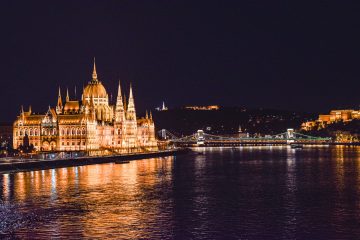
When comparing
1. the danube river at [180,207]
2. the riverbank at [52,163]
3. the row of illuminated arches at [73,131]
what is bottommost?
the danube river at [180,207]

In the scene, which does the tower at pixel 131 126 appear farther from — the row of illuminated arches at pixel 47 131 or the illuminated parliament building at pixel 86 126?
Answer: the row of illuminated arches at pixel 47 131

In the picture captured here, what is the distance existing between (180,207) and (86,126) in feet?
214

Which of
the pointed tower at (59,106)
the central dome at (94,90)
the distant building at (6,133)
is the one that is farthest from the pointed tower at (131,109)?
the distant building at (6,133)

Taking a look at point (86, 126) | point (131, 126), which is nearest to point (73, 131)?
point (86, 126)

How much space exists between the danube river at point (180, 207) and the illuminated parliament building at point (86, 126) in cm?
4459

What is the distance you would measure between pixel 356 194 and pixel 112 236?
1894 centimetres

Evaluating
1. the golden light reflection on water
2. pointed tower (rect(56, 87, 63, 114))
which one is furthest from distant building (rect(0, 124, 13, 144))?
the golden light reflection on water

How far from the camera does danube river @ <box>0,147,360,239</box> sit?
26969 mm

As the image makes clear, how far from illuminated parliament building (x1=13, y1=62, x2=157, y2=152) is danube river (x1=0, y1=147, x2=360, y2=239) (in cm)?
4459

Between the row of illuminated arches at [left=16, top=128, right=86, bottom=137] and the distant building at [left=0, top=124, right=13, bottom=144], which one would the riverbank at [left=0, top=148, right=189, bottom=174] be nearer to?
the row of illuminated arches at [left=16, top=128, right=86, bottom=137]

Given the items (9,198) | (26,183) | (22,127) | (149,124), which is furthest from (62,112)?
(9,198)

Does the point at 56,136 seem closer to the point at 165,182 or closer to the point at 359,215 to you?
the point at 165,182

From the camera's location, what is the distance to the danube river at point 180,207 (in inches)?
1062

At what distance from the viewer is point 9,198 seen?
3794 cm
